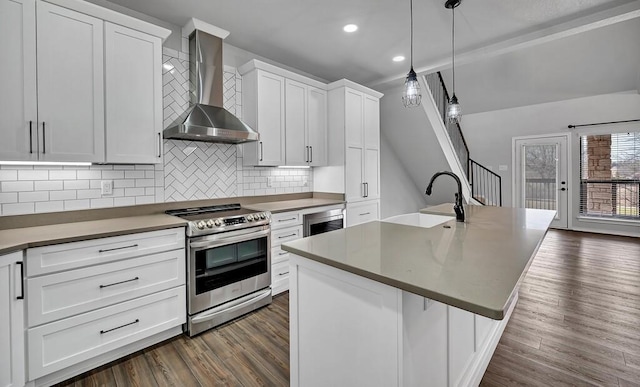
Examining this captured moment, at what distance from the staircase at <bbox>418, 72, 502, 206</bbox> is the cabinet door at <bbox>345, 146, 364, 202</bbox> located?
5.03ft

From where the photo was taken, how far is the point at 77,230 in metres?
1.97

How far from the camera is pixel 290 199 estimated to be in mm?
3906

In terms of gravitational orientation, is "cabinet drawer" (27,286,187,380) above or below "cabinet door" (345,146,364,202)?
below

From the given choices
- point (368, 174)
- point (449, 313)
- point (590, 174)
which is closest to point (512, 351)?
point (449, 313)

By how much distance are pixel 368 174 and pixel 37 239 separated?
3437 millimetres

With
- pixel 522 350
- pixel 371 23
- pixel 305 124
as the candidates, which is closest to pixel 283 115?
pixel 305 124

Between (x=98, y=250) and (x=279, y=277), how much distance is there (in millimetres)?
1620

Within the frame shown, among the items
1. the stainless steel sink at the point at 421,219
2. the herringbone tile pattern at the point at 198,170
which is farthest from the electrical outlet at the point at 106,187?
the stainless steel sink at the point at 421,219

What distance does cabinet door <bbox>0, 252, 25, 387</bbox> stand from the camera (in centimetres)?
155

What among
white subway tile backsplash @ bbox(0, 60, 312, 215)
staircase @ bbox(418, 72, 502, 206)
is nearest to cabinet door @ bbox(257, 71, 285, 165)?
white subway tile backsplash @ bbox(0, 60, 312, 215)

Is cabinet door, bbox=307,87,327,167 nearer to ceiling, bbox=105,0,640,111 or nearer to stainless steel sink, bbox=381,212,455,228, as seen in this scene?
ceiling, bbox=105,0,640,111

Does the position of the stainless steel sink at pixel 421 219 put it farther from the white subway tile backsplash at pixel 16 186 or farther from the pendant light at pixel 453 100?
the white subway tile backsplash at pixel 16 186

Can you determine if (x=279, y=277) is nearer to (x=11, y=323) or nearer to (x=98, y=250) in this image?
(x=98, y=250)

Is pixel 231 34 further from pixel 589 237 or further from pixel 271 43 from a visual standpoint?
pixel 589 237
